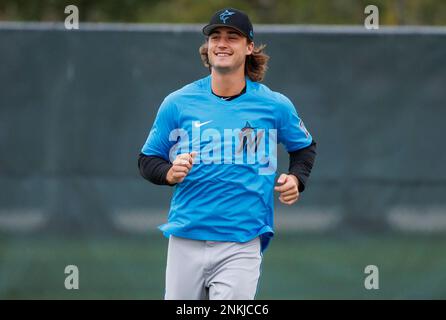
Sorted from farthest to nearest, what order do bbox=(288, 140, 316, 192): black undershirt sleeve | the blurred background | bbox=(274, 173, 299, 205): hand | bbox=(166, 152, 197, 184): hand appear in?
the blurred background
bbox=(288, 140, 316, 192): black undershirt sleeve
bbox=(274, 173, 299, 205): hand
bbox=(166, 152, 197, 184): hand

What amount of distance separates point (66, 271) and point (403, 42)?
Answer: 342 centimetres

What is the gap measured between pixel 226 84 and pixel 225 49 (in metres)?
0.20

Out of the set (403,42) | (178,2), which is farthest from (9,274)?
(178,2)

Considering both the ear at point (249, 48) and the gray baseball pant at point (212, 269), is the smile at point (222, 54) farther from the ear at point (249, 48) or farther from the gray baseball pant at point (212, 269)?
the gray baseball pant at point (212, 269)

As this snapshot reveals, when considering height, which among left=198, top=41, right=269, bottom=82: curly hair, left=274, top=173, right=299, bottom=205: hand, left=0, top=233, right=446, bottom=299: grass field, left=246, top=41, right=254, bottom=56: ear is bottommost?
left=0, top=233, right=446, bottom=299: grass field

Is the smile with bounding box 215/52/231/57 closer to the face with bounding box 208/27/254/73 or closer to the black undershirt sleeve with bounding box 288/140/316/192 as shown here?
the face with bounding box 208/27/254/73

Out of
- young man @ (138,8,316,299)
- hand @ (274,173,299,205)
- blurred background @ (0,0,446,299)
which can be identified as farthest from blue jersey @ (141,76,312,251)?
blurred background @ (0,0,446,299)

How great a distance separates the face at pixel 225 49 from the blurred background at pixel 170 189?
95.0 inches

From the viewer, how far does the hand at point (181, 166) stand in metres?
4.84

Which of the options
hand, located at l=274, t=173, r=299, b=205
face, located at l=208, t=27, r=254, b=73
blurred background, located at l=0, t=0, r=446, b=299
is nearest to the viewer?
hand, located at l=274, t=173, r=299, b=205

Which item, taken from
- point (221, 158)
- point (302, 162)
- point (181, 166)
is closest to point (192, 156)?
point (181, 166)

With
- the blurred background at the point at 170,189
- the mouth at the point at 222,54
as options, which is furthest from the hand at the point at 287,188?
the blurred background at the point at 170,189

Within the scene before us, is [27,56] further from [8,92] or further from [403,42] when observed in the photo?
[403,42]

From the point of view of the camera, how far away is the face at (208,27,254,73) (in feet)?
16.9
